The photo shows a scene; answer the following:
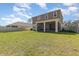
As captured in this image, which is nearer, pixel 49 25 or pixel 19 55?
pixel 19 55

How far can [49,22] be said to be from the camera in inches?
178

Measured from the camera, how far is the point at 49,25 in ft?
14.9

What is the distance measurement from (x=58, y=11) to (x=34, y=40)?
80 centimetres

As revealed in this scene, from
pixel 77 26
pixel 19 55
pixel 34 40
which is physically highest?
pixel 77 26

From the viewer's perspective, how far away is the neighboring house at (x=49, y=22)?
14.6 feet

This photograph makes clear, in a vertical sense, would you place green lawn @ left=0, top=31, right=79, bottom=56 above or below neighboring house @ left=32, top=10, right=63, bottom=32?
below

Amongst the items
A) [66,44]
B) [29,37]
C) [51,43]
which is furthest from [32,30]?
[66,44]

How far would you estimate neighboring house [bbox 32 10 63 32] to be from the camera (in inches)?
175

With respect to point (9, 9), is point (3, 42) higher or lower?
lower

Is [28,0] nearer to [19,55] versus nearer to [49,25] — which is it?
[49,25]

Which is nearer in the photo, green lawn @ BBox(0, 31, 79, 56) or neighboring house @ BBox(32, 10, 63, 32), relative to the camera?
green lawn @ BBox(0, 31, 79, 56)

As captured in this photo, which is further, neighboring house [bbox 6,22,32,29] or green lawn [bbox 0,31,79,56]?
neighboring house [bbox 6,22,32,29]

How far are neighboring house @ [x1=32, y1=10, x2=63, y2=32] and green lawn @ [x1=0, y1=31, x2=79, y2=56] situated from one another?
137mm

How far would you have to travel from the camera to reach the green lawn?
4.18 meters
